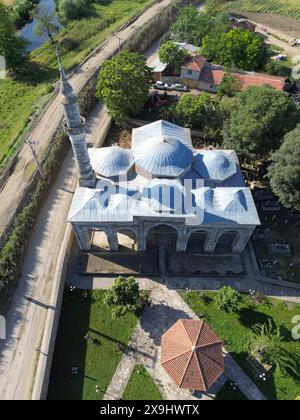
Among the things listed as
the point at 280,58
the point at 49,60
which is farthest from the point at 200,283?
the point at 49,60

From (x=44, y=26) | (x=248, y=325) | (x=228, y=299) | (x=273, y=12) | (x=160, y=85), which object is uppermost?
(x=44, y=26)

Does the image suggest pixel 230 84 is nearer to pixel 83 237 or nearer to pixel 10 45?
pixel 83 237

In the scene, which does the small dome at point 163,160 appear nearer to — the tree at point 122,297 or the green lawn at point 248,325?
the tree at point 122,297

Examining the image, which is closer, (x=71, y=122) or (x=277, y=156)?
(x=71, y=122)

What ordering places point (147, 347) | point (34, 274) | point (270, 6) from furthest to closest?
point (270, 6), point (34, 274), point (147, 347)

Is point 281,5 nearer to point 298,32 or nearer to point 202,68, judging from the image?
point 298,32

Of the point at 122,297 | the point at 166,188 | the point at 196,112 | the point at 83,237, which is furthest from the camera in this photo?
the point at 196,112

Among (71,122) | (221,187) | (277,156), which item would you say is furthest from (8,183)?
(277,156)
